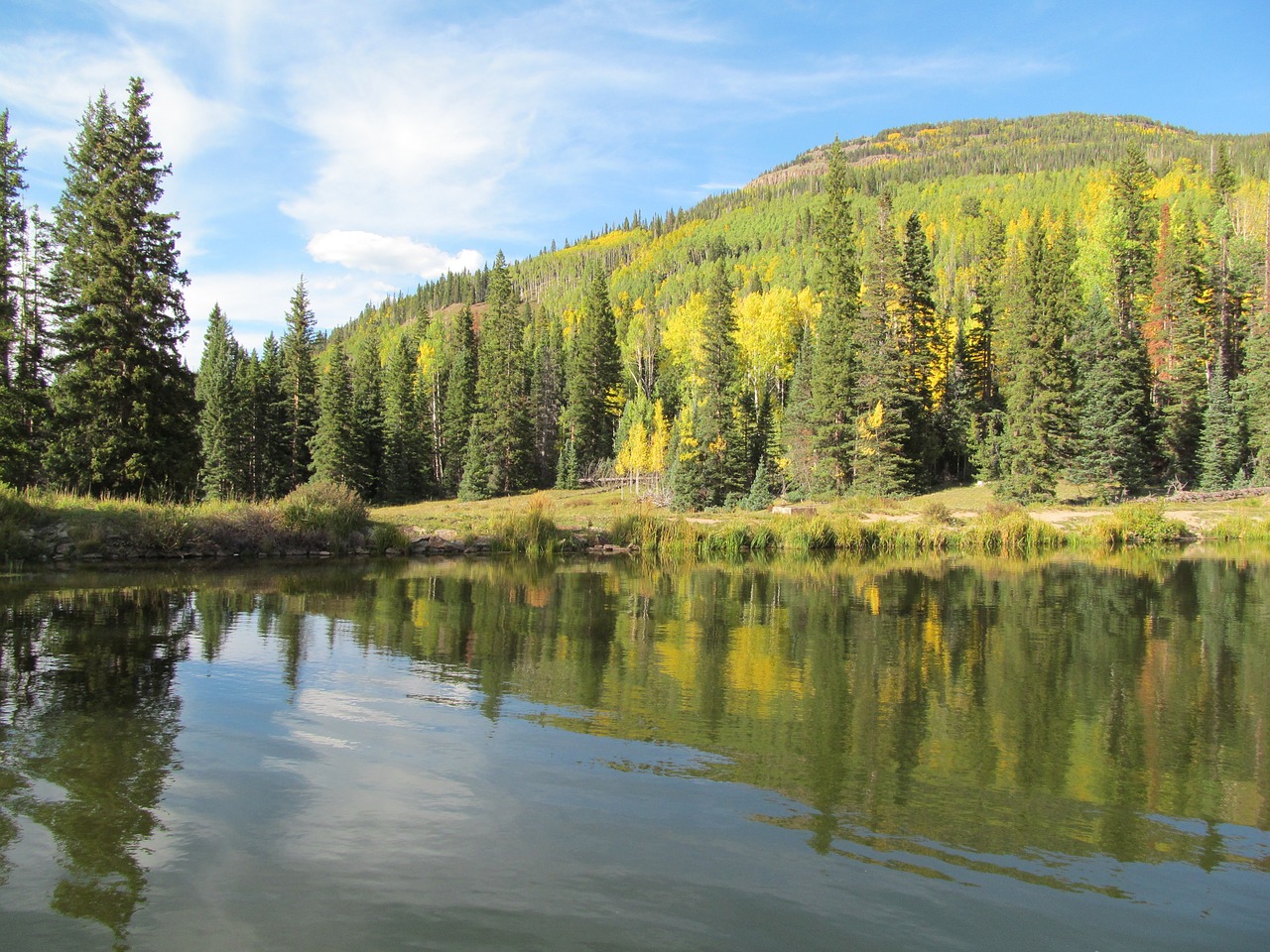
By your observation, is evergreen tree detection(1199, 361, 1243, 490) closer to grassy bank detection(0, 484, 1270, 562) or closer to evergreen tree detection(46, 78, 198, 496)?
grassy bank detection(0, 484, 1270, 562)

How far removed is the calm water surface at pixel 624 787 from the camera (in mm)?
5004

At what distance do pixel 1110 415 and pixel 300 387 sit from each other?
58.1 meters

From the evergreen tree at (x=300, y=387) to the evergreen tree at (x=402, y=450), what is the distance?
6.24 meters

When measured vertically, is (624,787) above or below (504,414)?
below

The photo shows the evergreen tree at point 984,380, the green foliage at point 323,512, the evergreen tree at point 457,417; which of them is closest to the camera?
the green foliage at point 323,512

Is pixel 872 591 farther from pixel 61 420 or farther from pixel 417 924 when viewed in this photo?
pixel 61 420

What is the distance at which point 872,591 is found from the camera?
21.3 metres

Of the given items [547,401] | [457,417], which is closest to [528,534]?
[457,417]

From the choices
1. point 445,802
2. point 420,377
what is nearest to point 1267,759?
point 445,802

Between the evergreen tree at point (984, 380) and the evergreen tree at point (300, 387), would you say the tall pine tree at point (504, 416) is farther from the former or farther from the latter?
the evergreen tree at point (984, 380)

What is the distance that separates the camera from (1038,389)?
163ft

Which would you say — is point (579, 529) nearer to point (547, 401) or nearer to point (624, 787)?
point (624, 787)

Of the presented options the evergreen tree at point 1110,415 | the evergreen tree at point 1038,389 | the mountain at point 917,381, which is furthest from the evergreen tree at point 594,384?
the evergreen tree at point 1110,415

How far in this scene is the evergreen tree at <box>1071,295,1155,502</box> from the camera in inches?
1843
